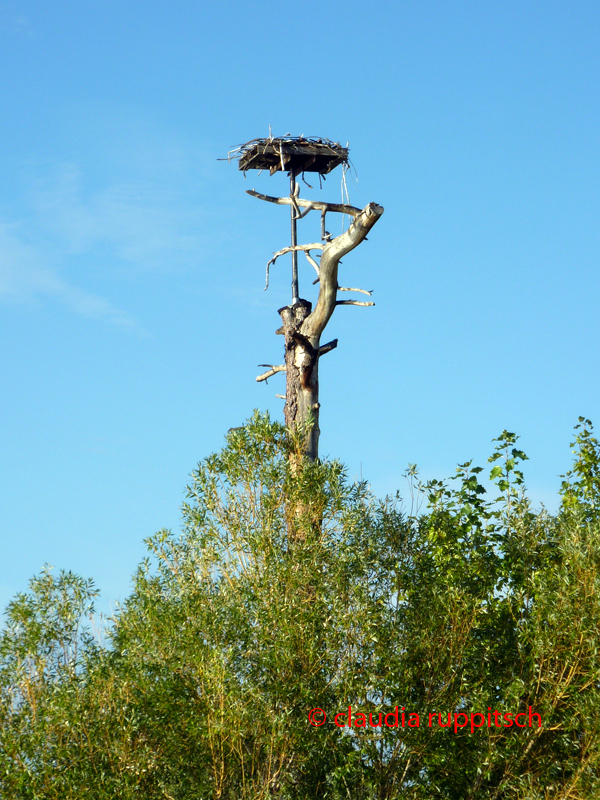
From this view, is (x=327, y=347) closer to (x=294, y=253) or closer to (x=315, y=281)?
(x=315, y=281)

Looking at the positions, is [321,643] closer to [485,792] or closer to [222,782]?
[222,782]

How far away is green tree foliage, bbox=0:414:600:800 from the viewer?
11.9 metres

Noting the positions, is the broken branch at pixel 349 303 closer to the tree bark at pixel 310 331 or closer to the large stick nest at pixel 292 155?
the tree bark at pixel 310 331

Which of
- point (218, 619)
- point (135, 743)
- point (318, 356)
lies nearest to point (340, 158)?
point (318, 356)

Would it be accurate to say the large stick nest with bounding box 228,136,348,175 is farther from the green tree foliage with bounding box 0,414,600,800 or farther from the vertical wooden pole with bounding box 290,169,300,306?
the green tree foliage with bounding box 0,414,600,800

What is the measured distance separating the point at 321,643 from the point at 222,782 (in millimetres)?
2227

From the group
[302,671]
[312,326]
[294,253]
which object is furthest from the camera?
[294,253]

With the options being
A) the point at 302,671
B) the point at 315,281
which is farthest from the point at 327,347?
the point at 302,671

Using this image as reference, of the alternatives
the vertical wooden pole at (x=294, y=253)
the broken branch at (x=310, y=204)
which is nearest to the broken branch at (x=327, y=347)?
the vertical wooden pole at (x=294, y=253)

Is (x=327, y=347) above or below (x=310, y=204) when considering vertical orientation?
below

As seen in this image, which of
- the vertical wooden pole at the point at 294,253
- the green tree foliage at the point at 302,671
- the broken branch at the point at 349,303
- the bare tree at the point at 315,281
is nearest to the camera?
the green tree foliage at the point at 302,671

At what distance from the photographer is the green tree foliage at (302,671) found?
11.9m

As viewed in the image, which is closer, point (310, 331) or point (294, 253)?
point (310, 331)

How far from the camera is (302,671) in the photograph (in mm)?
12164
